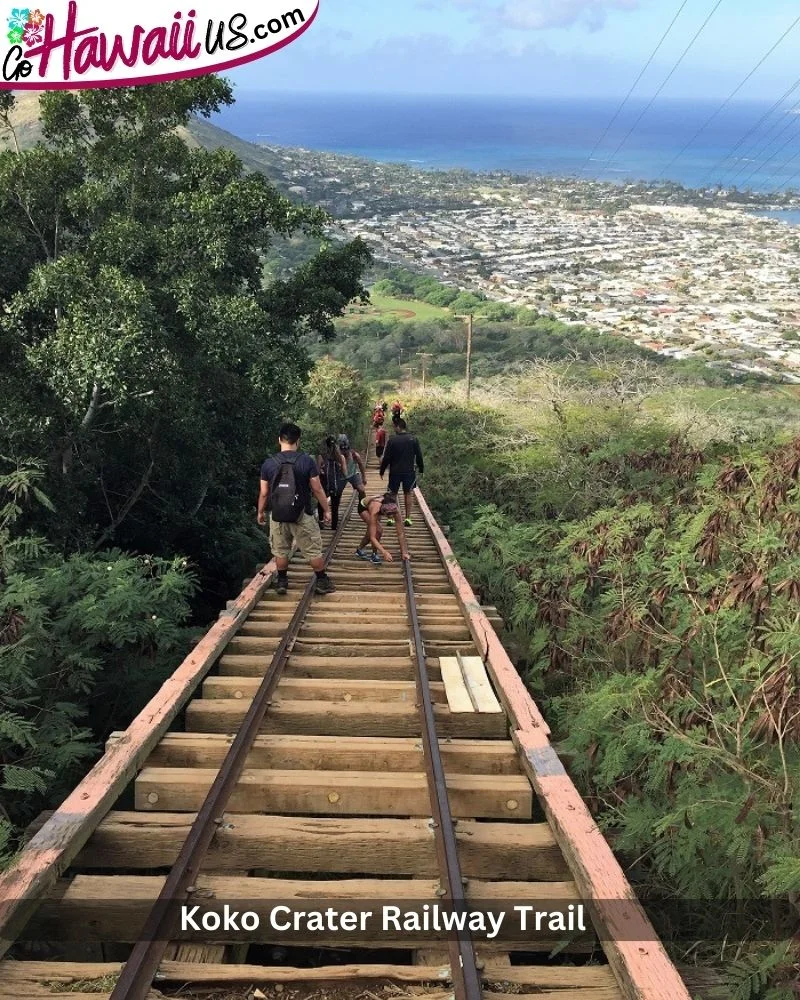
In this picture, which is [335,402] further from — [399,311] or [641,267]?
[641,267]

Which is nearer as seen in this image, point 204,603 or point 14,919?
point 14,919

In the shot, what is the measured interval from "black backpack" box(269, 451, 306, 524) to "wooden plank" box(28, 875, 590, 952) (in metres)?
4.75

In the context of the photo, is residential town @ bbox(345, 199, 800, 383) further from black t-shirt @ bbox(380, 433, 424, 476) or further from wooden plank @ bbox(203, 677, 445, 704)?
wooden plank @ bbox(203, 677, 445, 704)

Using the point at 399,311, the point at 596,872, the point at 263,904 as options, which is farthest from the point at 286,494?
the point at 399,311

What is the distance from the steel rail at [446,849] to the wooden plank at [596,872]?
1.72 feet

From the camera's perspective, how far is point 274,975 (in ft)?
9.52

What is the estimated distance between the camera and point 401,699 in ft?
19.1

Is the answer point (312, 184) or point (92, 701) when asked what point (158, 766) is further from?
point (312, 184)

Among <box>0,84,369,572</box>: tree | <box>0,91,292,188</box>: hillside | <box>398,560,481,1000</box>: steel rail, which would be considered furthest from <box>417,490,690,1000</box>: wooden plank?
<box>0,91,292,188</box>: hillside

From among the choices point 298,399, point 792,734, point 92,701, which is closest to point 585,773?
point 792,734

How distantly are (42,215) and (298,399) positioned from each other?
4232 mm

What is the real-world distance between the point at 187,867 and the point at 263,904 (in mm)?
385

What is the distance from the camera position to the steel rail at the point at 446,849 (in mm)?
2846

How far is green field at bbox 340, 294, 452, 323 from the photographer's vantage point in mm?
88456
